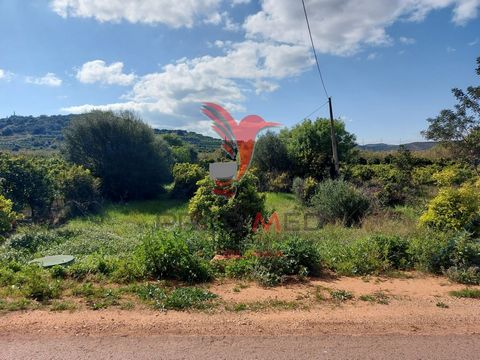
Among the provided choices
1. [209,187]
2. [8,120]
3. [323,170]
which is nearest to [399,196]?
[323,170]

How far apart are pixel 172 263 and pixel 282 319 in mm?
2060

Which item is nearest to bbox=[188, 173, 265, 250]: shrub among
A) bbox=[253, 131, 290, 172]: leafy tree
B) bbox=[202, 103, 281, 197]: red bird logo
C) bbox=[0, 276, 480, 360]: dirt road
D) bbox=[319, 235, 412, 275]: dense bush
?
bbox=[202, 103, 281, 197]: red bird logo

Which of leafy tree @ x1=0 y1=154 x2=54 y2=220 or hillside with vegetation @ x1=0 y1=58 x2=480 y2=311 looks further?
leafy tree @ x1=0 y1=154 x2=54 y2=220

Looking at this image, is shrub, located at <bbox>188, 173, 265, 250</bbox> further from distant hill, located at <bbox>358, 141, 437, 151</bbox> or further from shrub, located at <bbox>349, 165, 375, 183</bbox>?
distant hill, located at <bbox>358, 141, 437, 151</bbox>

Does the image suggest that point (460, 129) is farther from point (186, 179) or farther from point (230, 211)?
point (186, 179)

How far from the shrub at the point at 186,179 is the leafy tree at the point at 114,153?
1.52 m

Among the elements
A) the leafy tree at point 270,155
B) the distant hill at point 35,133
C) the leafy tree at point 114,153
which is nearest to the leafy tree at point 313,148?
the leafy tree at point 270,155

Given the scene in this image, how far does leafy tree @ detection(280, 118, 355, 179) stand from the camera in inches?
790

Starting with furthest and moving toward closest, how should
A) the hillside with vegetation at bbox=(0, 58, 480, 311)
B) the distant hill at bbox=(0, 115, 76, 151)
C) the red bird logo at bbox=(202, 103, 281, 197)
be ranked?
1. the distant hill at bbox=(0, 115, 76, 151)
2. the red bird logo at bbox=(202, 103, 281, 197)
3. the hillside with vegetation at bbox=(0, 58, 480, 311)

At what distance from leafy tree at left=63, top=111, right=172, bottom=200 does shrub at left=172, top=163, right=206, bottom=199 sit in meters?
1.52

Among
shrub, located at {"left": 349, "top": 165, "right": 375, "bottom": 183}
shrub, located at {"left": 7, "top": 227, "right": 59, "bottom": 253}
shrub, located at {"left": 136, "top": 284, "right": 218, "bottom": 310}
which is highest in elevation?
shrub, located at {"left": 349, "top": 165, "right": 375, "bottom": 183}

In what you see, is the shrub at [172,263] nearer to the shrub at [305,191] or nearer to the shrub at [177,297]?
the shrub at [177,297]

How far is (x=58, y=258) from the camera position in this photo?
6.61m

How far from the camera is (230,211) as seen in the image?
735cm
